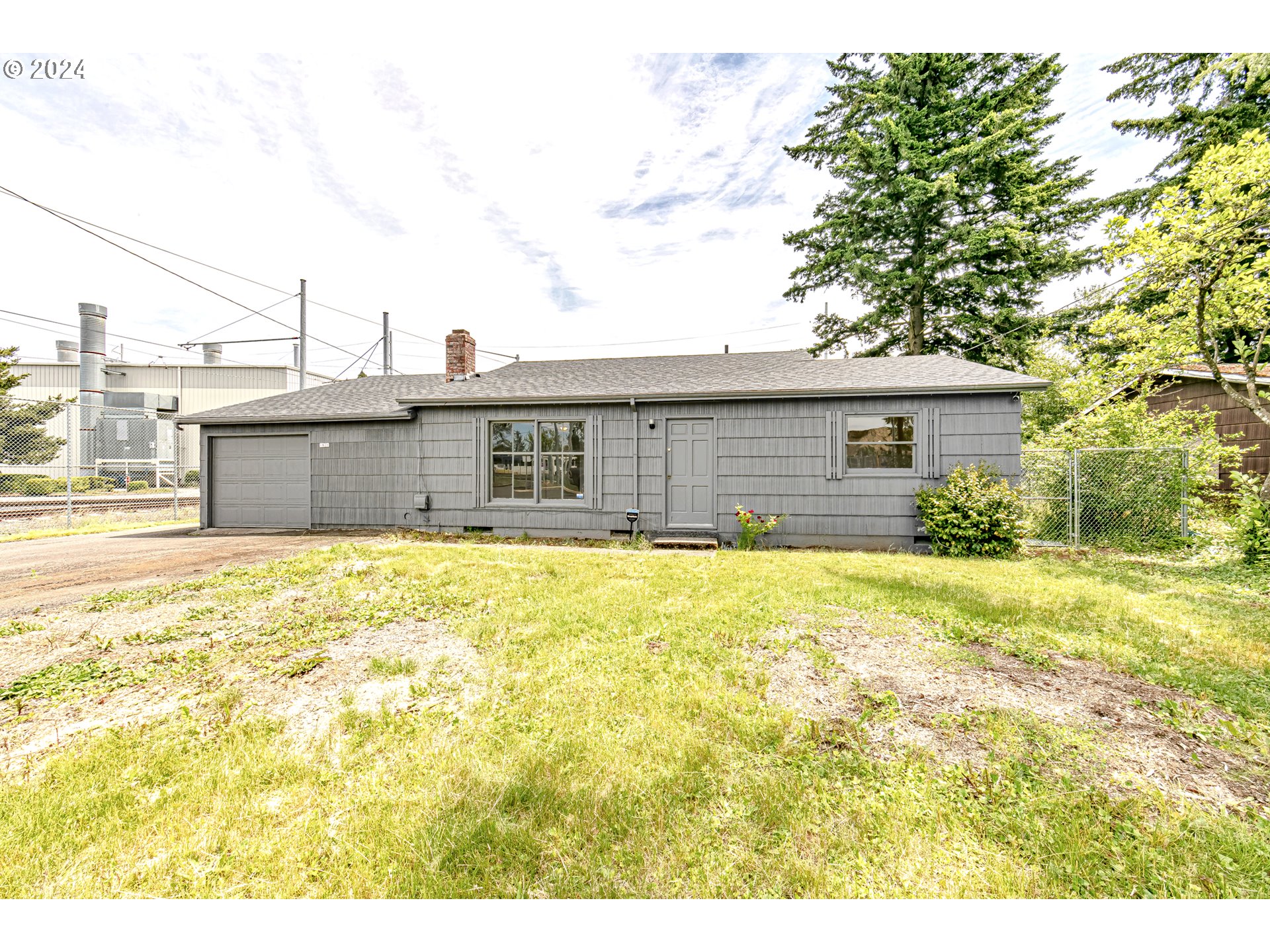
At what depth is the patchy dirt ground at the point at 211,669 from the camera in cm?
254

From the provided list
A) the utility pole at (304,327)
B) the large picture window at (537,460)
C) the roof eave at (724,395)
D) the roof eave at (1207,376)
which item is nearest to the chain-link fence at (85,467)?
the utility pole at (304,327)

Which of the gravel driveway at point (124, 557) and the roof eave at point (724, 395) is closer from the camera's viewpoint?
the gravel driveway at point (124, 557)

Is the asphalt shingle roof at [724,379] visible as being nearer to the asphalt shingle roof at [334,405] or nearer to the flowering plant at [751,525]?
the asphalt shingle roof at [334,405]

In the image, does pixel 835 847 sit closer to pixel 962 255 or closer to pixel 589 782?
pixel 589 782

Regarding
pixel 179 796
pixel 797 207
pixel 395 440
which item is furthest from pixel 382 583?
pixel 797 207

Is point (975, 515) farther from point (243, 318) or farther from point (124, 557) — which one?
point (243, 318)

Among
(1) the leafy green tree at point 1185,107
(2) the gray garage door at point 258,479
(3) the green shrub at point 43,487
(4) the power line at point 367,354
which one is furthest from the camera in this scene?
(4) the power line at point 367,354

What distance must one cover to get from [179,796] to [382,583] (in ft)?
11.6

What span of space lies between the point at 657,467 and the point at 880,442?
406 cm

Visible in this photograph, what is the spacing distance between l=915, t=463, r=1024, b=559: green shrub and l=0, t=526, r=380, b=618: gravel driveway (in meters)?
10.2

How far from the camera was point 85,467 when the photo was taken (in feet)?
35.8

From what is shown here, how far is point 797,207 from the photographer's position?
16422mm

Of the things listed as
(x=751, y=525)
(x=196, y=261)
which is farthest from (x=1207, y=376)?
(x=196, y=261)

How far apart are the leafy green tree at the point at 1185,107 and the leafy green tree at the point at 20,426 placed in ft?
96.6
